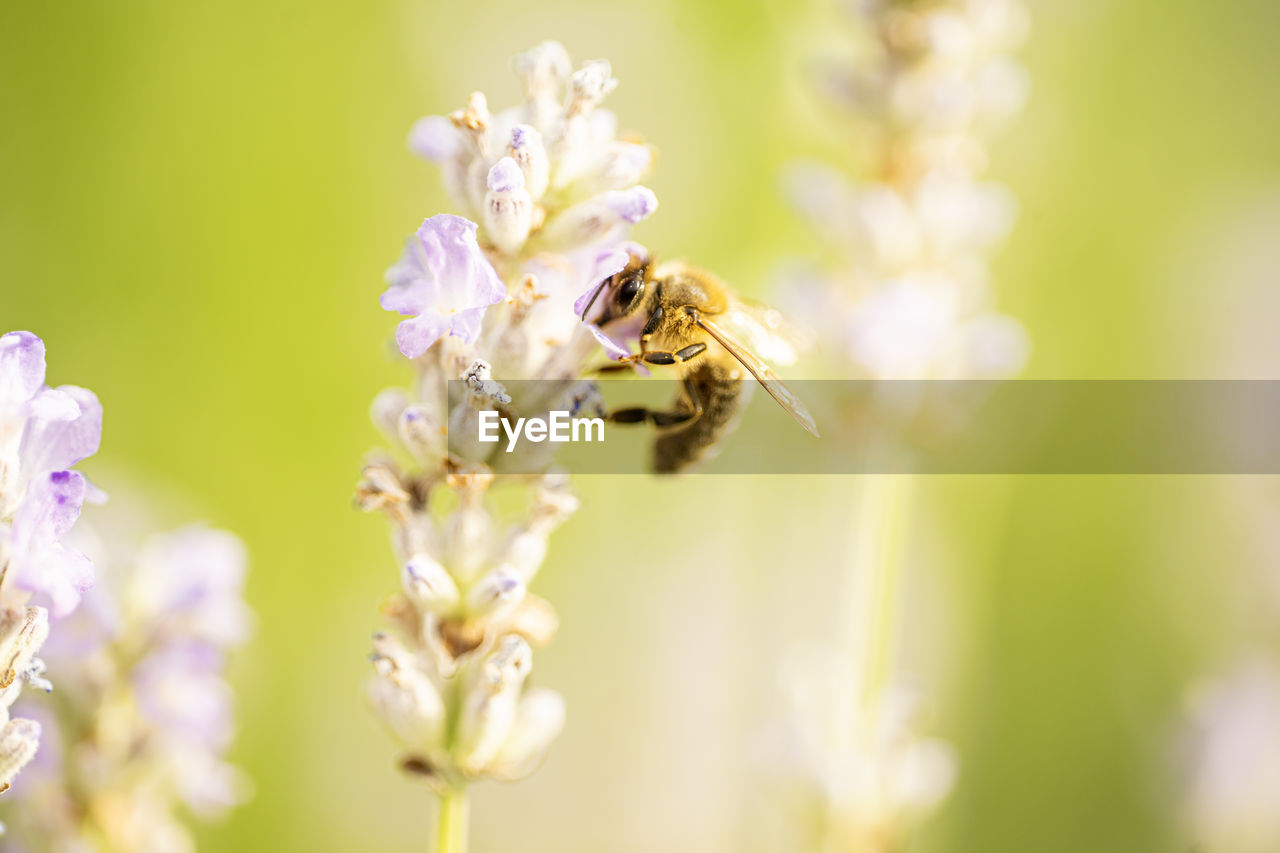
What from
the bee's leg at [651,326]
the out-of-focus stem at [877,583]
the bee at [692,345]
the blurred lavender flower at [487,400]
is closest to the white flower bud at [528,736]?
the blurred lavender flower at [487,400]

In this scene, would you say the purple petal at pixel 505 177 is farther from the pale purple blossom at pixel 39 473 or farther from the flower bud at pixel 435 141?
the pale purple blossom at pixel 39 473

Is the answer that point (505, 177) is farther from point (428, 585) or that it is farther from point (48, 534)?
point (48, 534)

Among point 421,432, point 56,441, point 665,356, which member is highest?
point 665,356

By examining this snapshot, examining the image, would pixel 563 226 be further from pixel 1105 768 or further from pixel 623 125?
pixel 623 125

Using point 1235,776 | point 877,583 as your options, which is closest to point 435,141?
point 877,583

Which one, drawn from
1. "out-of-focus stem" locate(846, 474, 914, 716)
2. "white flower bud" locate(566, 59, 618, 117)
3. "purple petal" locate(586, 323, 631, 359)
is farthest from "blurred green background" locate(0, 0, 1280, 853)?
"white flower bud" locate(566, 59, 618, 117)

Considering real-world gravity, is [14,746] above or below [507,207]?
below

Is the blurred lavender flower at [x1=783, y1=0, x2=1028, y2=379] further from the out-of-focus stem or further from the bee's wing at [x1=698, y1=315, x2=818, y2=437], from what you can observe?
the bee's wing at [x1=698, y1=315, x2=818, y2=437]

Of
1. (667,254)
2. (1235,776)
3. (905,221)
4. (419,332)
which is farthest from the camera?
(667,254)
